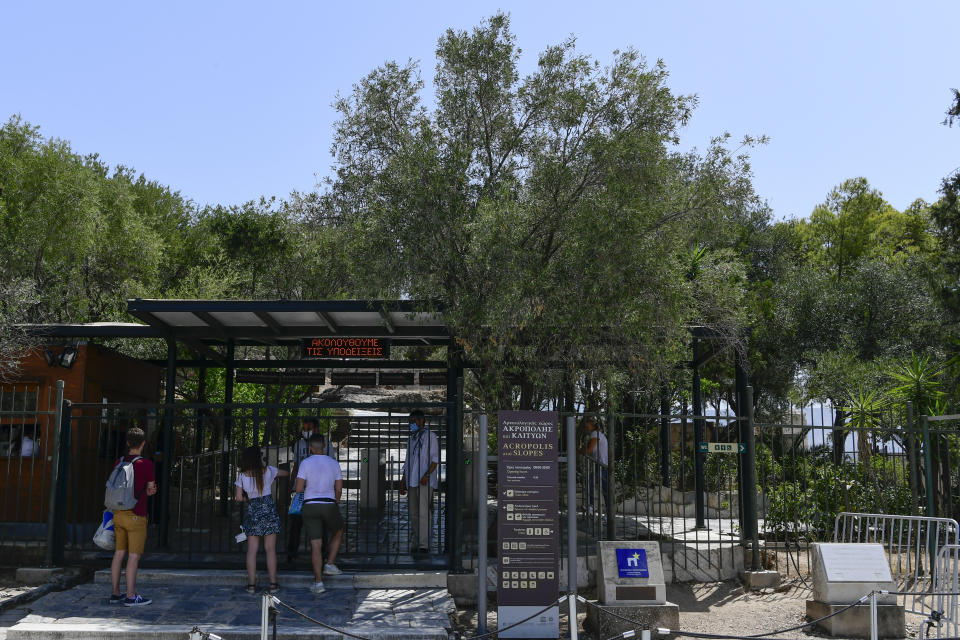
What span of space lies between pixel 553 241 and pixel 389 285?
2.46 m

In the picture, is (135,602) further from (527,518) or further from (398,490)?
(527,518)

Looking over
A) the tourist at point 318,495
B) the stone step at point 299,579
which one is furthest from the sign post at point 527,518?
the tourist at point 318,495

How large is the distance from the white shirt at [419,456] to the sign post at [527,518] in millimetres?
1965

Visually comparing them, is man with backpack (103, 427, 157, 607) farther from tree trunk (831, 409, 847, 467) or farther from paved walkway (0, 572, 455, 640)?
tree trunk (831, 409, 847, 467)

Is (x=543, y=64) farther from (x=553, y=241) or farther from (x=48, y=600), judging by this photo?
→ (x=48, y=600)

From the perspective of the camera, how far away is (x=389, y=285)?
11.8 metres

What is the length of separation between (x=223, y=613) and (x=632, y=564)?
14.0ft

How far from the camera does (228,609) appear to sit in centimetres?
832

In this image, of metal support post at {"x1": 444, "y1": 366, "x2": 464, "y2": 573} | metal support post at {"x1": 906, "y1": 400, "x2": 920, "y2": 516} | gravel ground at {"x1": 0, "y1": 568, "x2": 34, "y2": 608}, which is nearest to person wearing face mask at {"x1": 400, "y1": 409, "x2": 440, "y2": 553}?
metal support post at {"x1": 444, "y1": 366, "x2": 464, "y2": 573}

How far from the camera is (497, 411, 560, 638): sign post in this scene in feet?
26.8

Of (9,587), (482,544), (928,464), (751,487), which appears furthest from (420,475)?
(928,464)

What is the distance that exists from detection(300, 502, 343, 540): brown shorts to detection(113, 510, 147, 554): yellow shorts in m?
1.67

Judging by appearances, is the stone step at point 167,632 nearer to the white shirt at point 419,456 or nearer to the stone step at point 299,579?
the stone step at point 299,579

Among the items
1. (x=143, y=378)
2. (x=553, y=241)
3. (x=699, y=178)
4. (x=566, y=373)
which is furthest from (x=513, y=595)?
(x=143, y=378)
